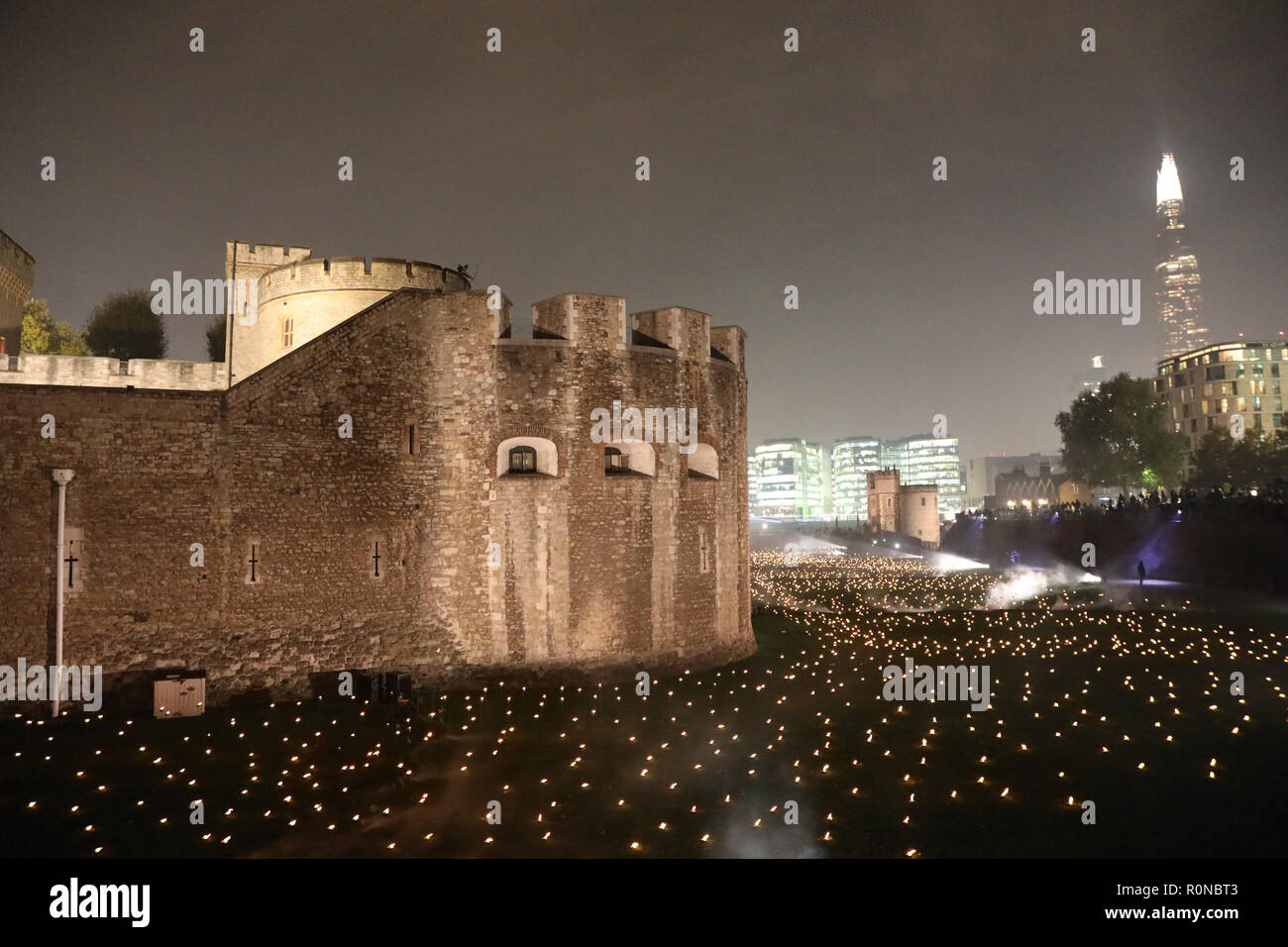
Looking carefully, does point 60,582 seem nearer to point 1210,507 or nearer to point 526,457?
point 526,457

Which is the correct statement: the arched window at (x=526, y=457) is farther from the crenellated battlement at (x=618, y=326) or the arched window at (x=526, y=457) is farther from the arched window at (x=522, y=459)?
the crenellated battlement at (x=618, y=326)

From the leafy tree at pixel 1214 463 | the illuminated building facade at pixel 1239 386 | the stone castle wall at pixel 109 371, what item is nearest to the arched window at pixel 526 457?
the stone castle wall at pixel 109 371

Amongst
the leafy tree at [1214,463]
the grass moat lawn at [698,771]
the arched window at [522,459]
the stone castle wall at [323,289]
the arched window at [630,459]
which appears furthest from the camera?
the leafy tree at [1214,463]

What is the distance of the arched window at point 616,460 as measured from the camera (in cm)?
1994

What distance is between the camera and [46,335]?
3912cm

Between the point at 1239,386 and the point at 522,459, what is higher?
the point at 1239,386

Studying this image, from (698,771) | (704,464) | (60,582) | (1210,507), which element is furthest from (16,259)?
(1210,507)

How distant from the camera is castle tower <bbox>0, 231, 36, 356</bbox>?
99.9 feet

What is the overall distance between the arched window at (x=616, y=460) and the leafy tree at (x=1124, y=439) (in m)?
75.3

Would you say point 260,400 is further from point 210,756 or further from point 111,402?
point 210,756

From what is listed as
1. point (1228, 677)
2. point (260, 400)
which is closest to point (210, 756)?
point (260, 400)

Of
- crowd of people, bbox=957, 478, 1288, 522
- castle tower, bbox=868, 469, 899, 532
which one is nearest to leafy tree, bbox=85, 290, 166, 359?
crowd of people, bbox=957, 478, 1288, 522

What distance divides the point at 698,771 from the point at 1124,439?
270ft
